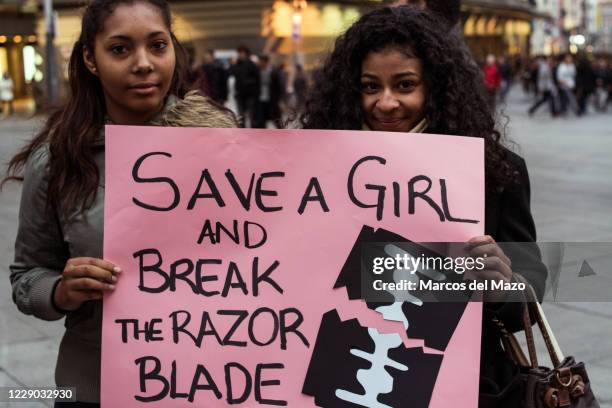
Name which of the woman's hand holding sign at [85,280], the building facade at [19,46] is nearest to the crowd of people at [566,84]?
the building facade at [19,46]

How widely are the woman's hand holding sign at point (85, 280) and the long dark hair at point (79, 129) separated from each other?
0.16 meters

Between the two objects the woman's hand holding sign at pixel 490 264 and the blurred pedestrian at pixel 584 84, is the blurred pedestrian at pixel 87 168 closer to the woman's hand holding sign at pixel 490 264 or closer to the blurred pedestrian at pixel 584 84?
the woman's hand holding sign at pixel 490 264

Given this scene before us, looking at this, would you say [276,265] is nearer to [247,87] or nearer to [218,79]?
[247,87]

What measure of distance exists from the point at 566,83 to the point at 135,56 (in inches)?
845

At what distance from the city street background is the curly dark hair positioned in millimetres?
313

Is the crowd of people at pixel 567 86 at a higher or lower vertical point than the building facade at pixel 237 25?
lower

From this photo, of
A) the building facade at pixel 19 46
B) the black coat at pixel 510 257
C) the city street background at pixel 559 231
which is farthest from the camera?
the building facade at pixel 19 46

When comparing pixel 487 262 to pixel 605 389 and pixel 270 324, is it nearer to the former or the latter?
pixel 270 324

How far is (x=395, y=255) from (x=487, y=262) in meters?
0.19

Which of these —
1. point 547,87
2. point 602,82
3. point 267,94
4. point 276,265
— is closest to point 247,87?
point 267,94

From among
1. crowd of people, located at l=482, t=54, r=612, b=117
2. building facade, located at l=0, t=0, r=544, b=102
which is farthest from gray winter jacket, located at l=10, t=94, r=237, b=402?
building facade, located at l=0, t=0, r=544, b=102

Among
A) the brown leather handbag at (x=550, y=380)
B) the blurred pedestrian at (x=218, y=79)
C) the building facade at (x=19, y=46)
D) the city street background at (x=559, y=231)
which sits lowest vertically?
the city street background at (x=559, y=231)

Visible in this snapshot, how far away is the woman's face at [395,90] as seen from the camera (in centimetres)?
204

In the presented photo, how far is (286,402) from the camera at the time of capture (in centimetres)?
191
